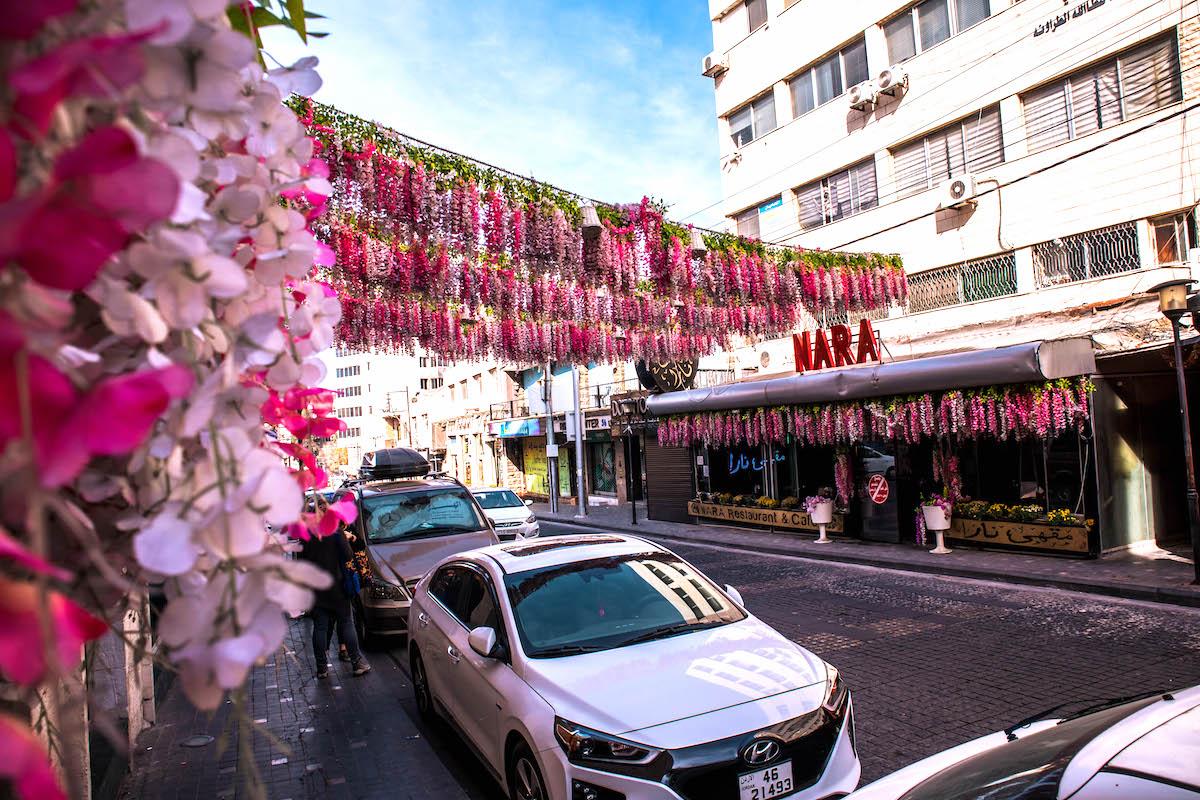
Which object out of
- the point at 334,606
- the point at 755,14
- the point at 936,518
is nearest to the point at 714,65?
the point at 755,14

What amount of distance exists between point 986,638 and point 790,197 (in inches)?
679

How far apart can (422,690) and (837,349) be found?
12.9 m

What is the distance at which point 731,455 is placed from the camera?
22969 mm

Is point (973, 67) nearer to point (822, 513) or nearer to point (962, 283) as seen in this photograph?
point (962, 283)

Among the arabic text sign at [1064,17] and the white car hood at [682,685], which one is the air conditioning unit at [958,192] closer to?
the arabic text sign at [1064,17]

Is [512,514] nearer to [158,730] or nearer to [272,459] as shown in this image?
[158,730]

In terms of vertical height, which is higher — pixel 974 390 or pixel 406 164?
pixel 406 164

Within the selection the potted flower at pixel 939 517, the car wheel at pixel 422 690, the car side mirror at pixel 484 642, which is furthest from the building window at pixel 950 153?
the car side mirror at pixel 484 642

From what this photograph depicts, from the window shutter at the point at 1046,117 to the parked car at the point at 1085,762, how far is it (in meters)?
16.6

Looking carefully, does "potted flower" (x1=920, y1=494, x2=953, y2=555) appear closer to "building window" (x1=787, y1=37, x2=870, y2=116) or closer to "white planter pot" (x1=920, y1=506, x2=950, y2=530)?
"white planter pot" (x1=920, y1=506, x2=950, y2=530)

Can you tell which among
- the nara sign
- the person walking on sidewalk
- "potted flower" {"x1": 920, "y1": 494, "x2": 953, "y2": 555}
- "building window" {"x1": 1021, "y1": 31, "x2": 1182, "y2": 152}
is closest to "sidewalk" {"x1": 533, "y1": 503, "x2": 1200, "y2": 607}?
"potted flower" {"x1": 920, "y1": 494, "x2": 953, "y2": 555}

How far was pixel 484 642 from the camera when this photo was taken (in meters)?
5.17

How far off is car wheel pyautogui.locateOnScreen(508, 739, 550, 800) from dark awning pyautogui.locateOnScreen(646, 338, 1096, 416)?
11.9m

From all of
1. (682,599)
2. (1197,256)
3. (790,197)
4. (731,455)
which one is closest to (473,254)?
(682,599)
